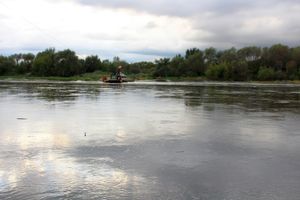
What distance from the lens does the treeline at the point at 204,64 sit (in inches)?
5310

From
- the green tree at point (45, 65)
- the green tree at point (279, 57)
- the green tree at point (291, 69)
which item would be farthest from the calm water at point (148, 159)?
the green tree at point (45, 65)

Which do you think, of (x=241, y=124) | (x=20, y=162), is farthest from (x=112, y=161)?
(x=241, y=124)

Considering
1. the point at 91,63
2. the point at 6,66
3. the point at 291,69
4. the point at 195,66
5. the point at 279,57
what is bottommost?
the point at 291,69

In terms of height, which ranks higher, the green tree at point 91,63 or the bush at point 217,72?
the green tree at point 91,63

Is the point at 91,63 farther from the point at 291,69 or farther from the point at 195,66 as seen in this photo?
the point at 291,69

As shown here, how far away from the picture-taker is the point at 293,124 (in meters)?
17.2

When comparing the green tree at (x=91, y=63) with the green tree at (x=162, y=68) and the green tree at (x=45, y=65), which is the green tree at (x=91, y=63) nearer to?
the green tree at (x=45, y=65)

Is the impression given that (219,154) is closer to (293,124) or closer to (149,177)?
(149,177)

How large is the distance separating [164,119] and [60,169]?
974cm

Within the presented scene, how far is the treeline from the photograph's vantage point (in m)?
135

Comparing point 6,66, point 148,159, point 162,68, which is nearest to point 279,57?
point 162,68

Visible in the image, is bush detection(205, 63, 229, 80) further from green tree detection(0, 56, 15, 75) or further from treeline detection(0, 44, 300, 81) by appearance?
green tree detection(0, 56, 15, 75)

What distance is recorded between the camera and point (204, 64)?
155625mm

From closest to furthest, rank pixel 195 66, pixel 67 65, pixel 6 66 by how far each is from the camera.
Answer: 1. pixel 67 65
2. pixel 195 66
3. pixel 6 66
